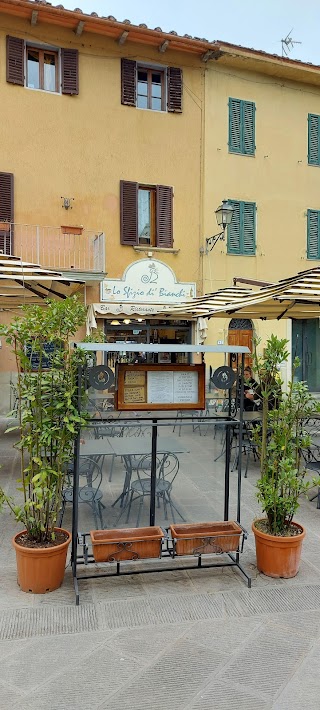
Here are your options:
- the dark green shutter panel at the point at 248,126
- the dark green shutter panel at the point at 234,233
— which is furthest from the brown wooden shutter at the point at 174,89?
the dark green shutter panel at the point at 234,233

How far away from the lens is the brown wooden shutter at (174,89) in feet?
43.6

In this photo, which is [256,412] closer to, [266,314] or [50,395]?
[266,314]

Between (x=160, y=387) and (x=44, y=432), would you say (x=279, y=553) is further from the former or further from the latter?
(x=44, y=432)

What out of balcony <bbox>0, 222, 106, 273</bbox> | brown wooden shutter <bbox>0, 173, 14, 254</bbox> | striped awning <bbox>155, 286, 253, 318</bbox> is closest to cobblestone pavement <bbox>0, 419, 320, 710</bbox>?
striped awning <bbox>155, 286, 253, 318</bbox>

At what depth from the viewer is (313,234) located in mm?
14883

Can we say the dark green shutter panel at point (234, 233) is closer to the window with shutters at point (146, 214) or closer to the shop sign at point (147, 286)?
the shop sign at point (147, 286)

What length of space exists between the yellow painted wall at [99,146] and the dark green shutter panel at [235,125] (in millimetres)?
934

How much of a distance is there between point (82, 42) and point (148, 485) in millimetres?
11671

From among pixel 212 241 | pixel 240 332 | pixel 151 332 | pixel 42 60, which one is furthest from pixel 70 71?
pixel 240 332

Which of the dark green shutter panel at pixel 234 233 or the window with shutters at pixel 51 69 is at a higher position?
the window with shutters at pixel 51 69

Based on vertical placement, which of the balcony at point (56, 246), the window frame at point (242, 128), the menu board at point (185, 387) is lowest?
the menu board at point (185, 387)

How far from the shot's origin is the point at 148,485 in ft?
17.3

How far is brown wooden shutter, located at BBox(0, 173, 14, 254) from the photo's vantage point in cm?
1180

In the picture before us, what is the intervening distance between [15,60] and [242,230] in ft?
22.6
